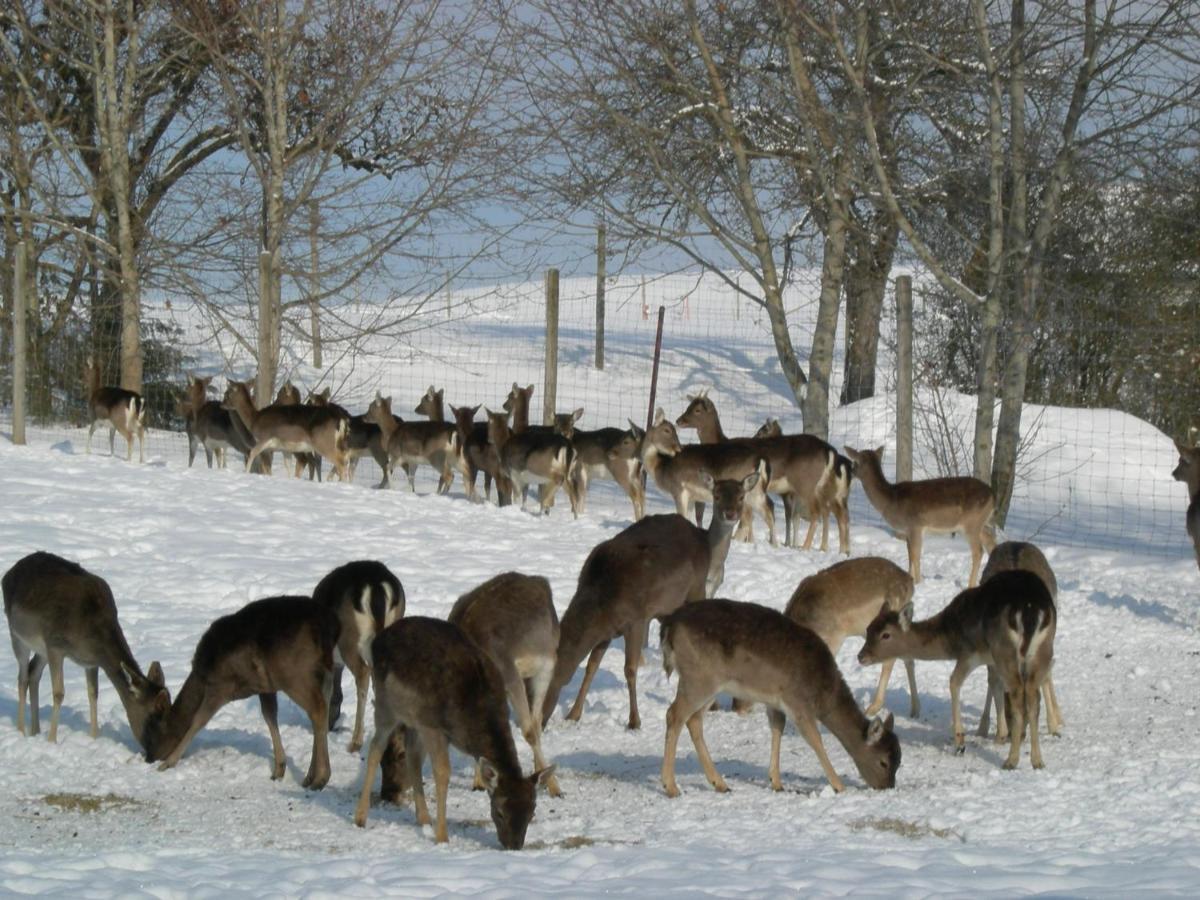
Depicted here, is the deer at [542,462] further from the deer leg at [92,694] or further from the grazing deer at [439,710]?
the grazing deer at [439,710]

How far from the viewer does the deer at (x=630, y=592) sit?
928cm

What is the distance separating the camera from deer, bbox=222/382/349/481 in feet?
61.3

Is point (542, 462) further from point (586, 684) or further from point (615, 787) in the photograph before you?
point (615, 787)

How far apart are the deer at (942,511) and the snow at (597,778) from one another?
428 millimetres

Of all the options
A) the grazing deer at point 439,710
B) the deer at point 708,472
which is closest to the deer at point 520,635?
the grazing deer at point 439,710

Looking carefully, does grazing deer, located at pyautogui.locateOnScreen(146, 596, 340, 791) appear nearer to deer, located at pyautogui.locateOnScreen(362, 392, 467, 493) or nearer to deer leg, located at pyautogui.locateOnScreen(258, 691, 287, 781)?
deer leg, located at pyautogui.locateOnScreen(258, 691, 287, 781)

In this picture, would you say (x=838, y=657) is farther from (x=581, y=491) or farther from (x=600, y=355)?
(x=600, y=355)

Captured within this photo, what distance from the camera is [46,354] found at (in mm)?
24562

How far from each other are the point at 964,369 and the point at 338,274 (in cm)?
1221

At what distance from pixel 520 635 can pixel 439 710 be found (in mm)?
1304

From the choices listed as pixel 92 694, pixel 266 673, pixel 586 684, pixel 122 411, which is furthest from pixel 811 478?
pixel 122 411

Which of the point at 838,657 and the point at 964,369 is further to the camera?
the point at 964,369

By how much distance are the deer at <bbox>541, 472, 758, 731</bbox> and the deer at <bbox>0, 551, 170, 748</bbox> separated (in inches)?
88.6

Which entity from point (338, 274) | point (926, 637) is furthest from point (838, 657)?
point (338, 274)
